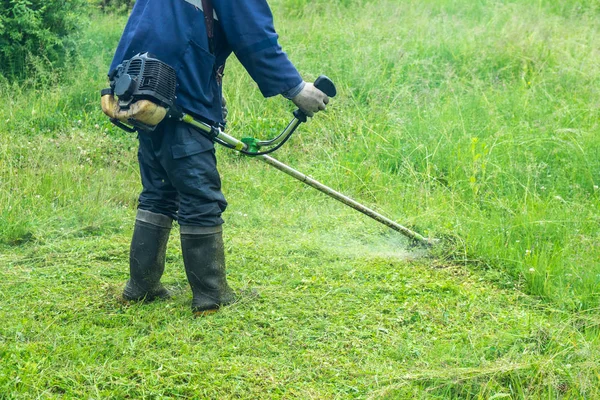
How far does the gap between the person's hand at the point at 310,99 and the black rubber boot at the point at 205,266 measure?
→ 2.54ft

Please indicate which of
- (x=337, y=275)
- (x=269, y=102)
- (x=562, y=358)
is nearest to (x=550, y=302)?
(x=562, y=358)

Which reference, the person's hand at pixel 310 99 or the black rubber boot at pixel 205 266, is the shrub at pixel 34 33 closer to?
the black rubber boot at pixel 205 266

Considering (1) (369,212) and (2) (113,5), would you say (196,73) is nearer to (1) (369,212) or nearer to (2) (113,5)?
(1) (369,212)

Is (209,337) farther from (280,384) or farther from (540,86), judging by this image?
(540,86)

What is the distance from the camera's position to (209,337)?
378 cm

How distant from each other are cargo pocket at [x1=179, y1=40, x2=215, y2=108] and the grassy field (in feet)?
3.84

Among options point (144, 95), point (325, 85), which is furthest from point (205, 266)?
point (325, 85)

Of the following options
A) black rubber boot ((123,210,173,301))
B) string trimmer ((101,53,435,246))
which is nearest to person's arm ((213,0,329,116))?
string trimmer ((101,53,435,246))

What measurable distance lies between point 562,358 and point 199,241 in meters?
1.85

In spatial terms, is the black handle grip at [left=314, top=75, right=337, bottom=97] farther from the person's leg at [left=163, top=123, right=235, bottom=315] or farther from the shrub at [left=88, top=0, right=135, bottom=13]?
the shrub at [left=88, top=0, right=135, bottom=13]

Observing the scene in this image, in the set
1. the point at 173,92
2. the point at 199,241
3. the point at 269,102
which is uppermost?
the point at 173,92

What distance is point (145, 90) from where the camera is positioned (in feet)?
11.6

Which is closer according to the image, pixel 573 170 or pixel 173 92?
pixel 173 92

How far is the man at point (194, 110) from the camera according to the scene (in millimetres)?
3645
